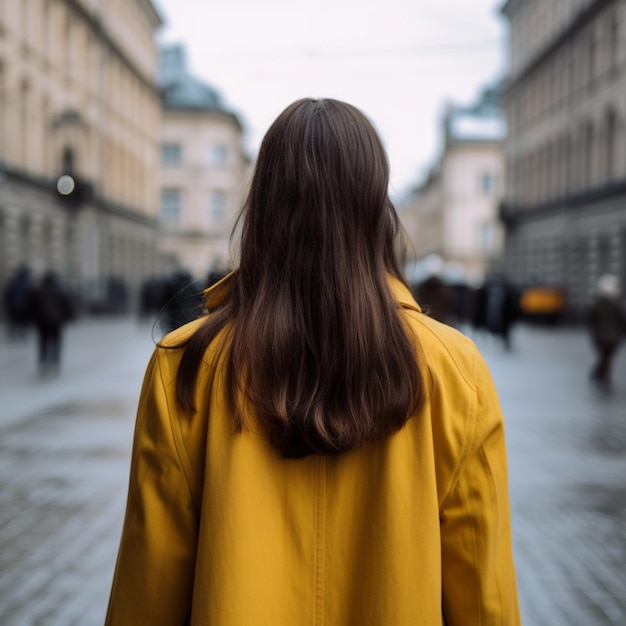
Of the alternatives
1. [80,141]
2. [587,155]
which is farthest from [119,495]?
[587,155]

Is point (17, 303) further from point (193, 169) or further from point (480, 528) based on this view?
point (193, 169)

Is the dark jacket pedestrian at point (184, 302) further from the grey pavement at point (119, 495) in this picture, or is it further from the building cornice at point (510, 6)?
the building cornice at point (510, 6)

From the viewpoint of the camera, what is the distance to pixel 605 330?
13.1m

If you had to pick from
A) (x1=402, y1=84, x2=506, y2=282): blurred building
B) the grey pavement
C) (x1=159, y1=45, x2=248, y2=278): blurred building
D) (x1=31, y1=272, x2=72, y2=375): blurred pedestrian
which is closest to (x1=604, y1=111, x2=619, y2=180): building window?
the grey pavement

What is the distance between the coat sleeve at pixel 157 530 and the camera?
171 centimetres

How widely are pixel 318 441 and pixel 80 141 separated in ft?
104

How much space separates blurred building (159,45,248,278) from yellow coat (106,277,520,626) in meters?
65.7

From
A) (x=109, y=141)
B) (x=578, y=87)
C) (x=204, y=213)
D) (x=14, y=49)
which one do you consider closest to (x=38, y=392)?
(x=14, y=49)

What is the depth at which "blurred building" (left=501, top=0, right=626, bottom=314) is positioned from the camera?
30516 millimetres

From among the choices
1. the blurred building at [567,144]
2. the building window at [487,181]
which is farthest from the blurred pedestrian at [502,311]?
Answer: the building window at [487,181]

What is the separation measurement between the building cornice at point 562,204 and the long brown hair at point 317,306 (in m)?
29.4

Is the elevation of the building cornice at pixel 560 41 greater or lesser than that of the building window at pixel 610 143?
greater

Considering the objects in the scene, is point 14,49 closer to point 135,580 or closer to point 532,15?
point 532,15

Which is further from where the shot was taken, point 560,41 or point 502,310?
point 560,41
